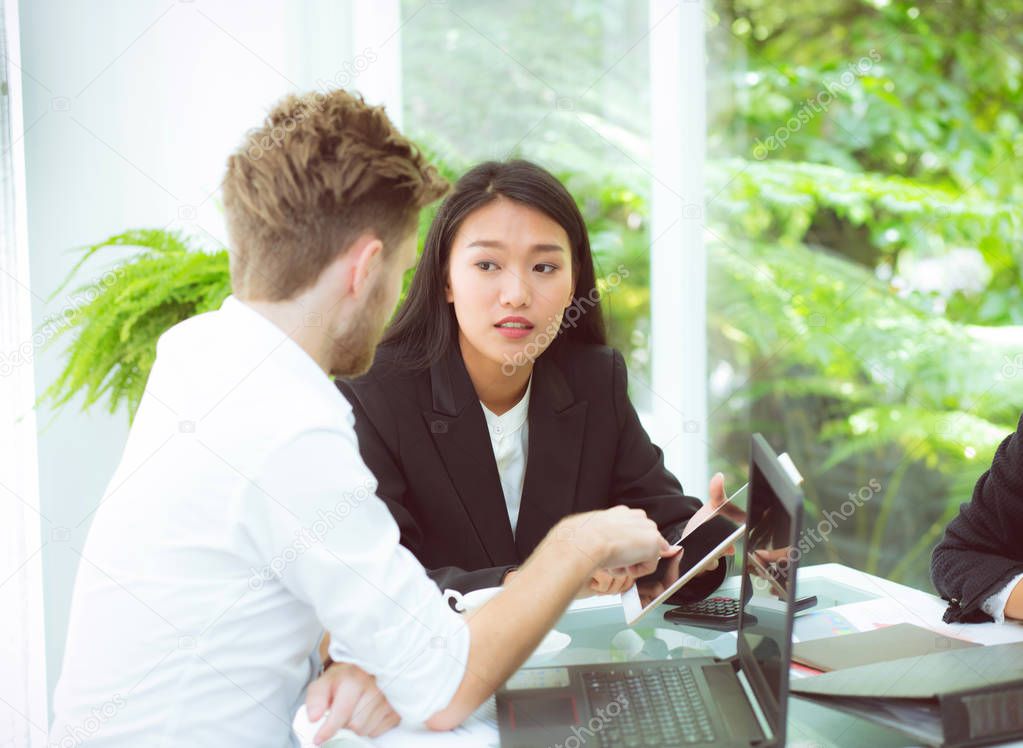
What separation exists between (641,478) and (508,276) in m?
0.58

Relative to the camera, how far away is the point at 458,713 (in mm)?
1159

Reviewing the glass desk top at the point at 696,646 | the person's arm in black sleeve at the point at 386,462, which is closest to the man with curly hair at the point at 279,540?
the glass desk top at the point at 696,646

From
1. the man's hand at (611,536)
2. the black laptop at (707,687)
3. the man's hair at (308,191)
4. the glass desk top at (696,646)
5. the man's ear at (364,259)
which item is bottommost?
the glass desk top at (696,646)

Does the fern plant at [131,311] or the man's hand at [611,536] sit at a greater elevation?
the fern plant at [131,311]

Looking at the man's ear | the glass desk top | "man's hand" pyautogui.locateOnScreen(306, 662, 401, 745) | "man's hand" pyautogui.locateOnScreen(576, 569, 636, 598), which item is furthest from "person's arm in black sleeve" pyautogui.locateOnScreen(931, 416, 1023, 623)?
the man's ear

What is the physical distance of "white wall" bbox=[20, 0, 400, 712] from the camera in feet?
8.34

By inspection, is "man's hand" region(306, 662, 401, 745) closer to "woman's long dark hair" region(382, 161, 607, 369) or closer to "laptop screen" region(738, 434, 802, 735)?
"laptop screen" region(738, 434, 802, 735)

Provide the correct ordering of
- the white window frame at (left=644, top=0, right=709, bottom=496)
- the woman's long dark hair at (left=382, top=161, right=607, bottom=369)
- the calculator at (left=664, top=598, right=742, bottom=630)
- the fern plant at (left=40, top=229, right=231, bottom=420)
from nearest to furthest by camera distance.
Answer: the calculator at (left=664, top=598, right=742, bottom=630), the woman's long dark hair at (left=382, top=161, right=607, bottom=369), the fern plant at (left=40, top=229, right=231, bottom=420), the white window frame at (left=644, top=0, right=709, bottom=496)

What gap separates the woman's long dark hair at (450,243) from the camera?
2006 mm

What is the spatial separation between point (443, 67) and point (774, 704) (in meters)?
3.21

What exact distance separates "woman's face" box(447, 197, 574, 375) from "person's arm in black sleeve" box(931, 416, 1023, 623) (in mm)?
897

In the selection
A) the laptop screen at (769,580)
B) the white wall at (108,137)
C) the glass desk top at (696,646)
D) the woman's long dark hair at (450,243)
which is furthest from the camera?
the white wall at (108,137)

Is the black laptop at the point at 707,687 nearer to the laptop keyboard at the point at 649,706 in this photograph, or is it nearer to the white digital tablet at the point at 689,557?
the laptop keyboard at the point at 649,706

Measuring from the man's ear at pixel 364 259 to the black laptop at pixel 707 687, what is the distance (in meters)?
0.58
